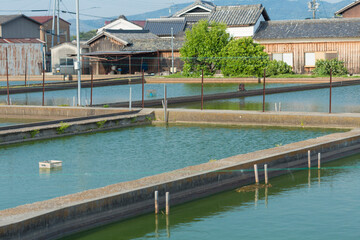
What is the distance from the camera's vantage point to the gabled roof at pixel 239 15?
2938 inches

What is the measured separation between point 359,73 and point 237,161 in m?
50.7

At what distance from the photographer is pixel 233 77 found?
6762 cm

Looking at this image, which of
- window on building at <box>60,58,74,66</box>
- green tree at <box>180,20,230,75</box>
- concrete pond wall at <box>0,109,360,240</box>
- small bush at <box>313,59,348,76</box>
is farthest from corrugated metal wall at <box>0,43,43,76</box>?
concrete pond wall at <box>0,109,360,240</box>

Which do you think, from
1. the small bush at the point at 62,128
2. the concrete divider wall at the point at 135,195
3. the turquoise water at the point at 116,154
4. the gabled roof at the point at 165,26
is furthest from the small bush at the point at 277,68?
the concrete divider wall at the point at 135,195

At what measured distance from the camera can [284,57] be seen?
237ft

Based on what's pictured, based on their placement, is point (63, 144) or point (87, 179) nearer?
point (87, 179)

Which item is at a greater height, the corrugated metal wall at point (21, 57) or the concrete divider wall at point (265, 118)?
the corrugated metal wall at point (21, 57)

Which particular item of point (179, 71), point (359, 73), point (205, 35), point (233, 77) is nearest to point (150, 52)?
point (179, 71)

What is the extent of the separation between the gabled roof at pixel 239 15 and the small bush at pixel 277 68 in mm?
7109

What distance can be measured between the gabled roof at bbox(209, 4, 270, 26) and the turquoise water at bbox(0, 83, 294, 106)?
42.4 feet

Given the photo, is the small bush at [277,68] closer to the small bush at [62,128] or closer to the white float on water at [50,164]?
the small bush at [62,128]

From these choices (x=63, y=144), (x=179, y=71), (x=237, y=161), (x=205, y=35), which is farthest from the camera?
(x=179, y=71)

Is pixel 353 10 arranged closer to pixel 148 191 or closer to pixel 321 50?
pixel 321 50

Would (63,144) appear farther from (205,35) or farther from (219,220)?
(205,35)
